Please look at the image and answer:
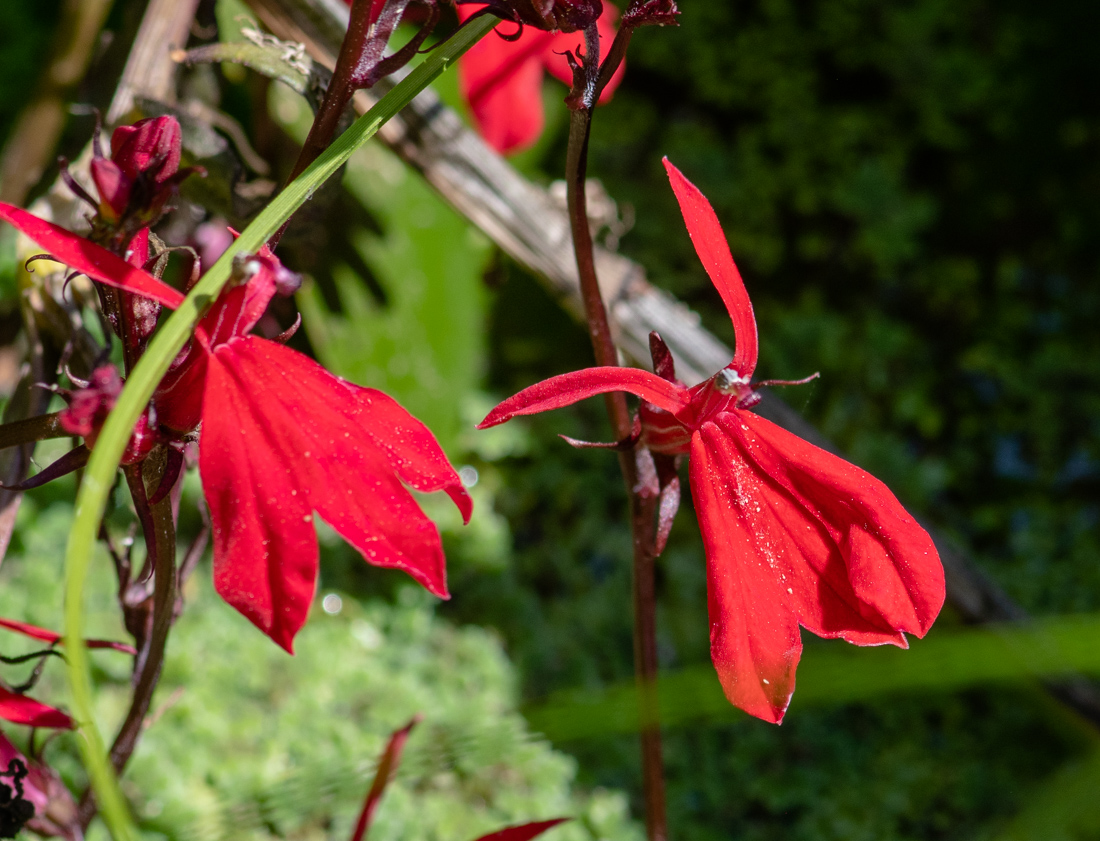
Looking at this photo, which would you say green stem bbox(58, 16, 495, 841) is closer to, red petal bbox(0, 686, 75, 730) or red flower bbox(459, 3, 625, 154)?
red petal bbox(0, 686, 75, 730)

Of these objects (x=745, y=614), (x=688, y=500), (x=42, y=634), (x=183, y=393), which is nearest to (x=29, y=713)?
(x=42, y=634)

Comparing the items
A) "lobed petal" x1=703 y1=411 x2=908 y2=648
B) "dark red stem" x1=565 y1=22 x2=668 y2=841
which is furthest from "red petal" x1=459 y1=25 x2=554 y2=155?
"lobed petal" x1=703 y1=411 x2=908 y2=648

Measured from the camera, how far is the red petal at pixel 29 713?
33 centimetres

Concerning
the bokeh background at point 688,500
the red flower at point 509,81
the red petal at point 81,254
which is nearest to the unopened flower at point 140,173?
the red petal at point 81,254

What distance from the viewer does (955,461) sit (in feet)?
3.75

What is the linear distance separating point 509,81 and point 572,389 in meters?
0.49

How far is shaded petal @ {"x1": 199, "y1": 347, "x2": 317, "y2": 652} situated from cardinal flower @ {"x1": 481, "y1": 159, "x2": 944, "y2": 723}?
2.3 inches

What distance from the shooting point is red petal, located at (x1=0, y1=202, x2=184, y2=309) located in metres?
0.24

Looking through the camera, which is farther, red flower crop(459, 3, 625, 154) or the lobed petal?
red flower crop(459, 3, 625, 154)

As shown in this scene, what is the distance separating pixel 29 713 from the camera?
333mm

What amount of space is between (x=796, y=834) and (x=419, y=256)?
642 millimetres

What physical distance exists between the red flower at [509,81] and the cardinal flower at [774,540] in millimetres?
358

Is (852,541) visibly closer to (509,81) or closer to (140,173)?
(140,173)

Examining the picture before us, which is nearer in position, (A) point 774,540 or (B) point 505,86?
(A) point 774,540
